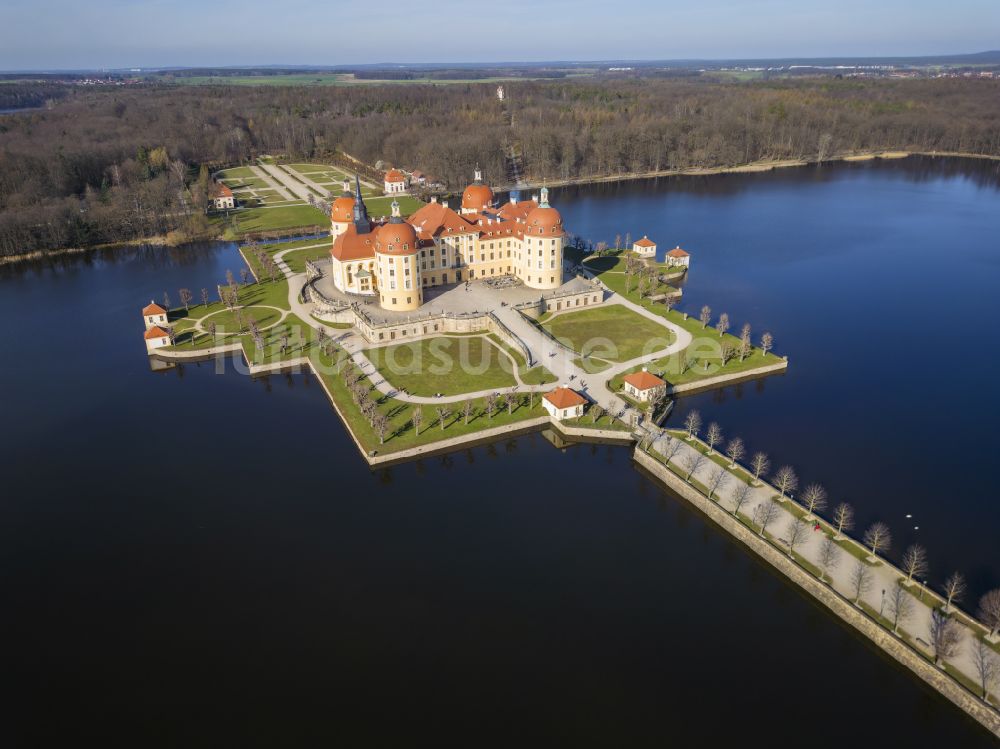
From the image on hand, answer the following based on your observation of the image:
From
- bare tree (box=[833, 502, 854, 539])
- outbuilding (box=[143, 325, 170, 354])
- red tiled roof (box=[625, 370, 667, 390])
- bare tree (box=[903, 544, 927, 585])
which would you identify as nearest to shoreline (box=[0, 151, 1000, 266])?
outbuilding (box=[143, 325, 170, 354])

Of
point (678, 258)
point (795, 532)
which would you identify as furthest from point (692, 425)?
point (678, 258)

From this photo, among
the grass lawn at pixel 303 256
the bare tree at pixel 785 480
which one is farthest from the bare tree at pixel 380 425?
the grass lawn at pixel 303 256

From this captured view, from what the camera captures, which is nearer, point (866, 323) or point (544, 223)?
point (866, 323)

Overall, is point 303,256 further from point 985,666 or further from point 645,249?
point 985,666

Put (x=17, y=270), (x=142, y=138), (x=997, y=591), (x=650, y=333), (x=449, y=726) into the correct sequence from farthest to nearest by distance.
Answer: (x=142, y=138) < (x=17, y=270) < (x=650, y=333) < (x=997, y=591) < (x=449, y=726)

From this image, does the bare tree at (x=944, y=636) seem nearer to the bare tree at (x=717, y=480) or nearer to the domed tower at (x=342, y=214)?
the bare tree at (x=717, y=480)

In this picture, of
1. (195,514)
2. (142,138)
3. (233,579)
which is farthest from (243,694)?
(142,138)

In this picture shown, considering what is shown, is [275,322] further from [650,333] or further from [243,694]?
[243,694]
